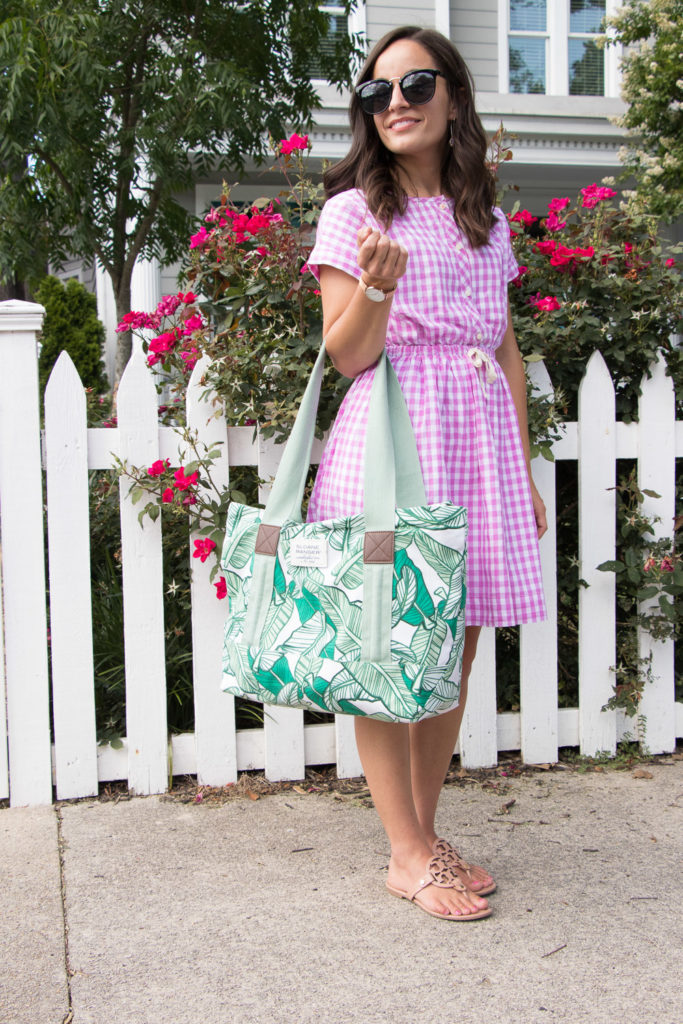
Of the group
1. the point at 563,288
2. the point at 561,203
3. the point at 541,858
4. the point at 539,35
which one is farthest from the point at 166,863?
the point at 539,35

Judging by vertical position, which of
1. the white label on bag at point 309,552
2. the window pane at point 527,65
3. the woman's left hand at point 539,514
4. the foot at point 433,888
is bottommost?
the foot at point 433,888

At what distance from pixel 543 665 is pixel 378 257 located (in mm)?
1631

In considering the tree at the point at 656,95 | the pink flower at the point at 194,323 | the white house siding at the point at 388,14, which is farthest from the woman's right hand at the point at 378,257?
the white house siding at the point at 388,14

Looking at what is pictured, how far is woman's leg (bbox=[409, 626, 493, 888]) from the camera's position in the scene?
199cm

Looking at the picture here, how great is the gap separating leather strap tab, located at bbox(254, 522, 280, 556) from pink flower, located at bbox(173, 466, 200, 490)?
2.24ft

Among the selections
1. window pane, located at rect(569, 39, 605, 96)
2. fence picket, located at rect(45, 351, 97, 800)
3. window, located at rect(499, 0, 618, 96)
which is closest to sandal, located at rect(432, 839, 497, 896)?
fence picket, located at rect(45, 351, 97, 800)

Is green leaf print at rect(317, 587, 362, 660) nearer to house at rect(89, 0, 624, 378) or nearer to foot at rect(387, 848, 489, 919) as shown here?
foot at rect(387, 848, 489, 919)

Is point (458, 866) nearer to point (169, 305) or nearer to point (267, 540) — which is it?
point (267, 540)

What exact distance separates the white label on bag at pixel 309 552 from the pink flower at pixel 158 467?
0.82m

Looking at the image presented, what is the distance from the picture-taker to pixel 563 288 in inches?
109

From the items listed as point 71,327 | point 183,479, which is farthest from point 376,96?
point 71,327

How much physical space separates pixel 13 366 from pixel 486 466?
4.56 feet

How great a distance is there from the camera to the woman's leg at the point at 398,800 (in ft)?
6.21

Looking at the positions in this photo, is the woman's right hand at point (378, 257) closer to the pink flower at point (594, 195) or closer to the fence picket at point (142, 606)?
the fence picket at point (142, 606)
